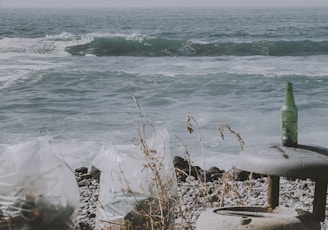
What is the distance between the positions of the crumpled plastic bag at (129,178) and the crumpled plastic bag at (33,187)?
0.28m

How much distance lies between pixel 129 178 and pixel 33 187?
632 mm

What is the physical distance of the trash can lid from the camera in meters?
2.79

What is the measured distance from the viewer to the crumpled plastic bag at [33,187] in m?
4.29

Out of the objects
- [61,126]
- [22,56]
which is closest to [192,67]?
[22,56]

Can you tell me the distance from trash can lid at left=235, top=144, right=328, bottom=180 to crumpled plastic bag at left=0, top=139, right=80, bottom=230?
1731 mm

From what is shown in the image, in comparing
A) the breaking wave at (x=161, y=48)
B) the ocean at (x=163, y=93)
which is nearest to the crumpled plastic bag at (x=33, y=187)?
the ocean at (x=163, y=93)

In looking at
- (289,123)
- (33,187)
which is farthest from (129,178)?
(289,123)

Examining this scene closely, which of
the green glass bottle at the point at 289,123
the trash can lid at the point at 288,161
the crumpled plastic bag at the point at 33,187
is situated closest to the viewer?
the trash can lid at the point at 288,161

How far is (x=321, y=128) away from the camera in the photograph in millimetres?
11531

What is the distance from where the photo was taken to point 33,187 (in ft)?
14.2

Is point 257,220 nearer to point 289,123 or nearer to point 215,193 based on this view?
point 289,123

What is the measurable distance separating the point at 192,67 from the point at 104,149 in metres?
19.1

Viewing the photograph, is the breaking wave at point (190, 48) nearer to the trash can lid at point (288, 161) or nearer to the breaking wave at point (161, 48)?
→ the breaking wave at point (161, 48)

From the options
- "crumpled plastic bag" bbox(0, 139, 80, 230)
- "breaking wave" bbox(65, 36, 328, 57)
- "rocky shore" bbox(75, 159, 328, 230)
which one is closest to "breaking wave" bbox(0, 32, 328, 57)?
"breaking wave" bbox(65, 36, 328, 57)
